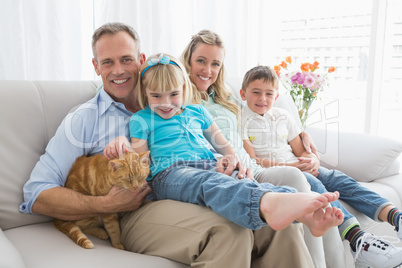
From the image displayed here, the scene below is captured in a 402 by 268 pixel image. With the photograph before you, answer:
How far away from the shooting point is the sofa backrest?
4.80 ft

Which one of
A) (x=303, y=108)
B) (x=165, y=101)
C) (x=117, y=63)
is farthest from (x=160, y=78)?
(x=303, y=108)

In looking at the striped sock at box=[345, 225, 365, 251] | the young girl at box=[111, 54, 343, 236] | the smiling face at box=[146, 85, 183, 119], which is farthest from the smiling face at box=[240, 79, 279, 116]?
the striped sock at box=[345, 225, 365, 251]

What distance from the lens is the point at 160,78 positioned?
5.34 feet

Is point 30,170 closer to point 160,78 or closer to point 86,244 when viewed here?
point 86,244

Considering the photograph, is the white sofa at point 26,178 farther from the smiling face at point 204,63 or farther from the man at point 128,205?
the smiling face at point 204,63

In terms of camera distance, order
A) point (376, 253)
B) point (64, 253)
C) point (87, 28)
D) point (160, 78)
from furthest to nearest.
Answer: point (87, 28)
point (160, 78)
point (376, 253)
point (64, 253)

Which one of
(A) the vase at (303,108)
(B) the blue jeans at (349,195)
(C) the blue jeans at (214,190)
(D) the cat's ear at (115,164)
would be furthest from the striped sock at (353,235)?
(A) the vase at (303,108)

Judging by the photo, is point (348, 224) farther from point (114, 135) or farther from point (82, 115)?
point (82, 115)

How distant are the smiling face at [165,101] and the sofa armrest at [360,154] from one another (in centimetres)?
107

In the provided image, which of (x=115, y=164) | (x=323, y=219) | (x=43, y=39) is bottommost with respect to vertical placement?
(x=323, y=219)

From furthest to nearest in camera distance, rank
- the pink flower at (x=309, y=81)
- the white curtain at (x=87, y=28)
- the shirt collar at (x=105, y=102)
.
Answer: the pink flower at (x=309, y=81) → the white curtain at (x=87, y=28) → the shirt collar at (x=105, y=102)

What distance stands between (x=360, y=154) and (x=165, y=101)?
3.98 ft

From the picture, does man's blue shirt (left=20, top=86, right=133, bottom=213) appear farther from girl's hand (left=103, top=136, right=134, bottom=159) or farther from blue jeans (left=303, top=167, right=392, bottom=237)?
blue jeans (left=303, top=167, right=392, bottom=237)

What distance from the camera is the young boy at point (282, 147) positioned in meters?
1.77
